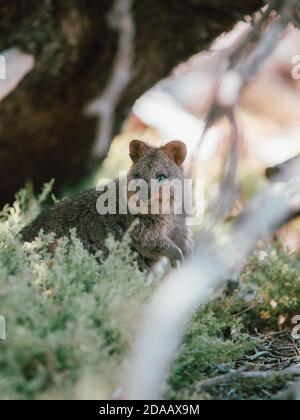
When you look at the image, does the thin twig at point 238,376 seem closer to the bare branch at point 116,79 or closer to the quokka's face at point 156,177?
the quokka's face at point 156,177

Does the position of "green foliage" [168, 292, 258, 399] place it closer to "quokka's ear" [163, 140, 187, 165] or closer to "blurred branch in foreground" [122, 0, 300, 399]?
"blurred branch in foreground" [122, 0, 300, 399]

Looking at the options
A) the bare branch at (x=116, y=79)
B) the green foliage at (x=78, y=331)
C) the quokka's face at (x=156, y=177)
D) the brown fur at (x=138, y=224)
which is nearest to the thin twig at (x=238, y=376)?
the green foliage at (x=78, y=331)

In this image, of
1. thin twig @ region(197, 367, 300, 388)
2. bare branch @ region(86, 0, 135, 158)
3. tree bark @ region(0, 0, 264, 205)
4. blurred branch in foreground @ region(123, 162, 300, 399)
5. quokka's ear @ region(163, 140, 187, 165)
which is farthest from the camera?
bare branch @ region(86, 0, 135, 158)

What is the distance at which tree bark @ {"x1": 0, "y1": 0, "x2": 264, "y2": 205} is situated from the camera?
7652mm

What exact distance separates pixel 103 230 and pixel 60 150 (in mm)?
2888

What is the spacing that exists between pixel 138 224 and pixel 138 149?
2.23ft

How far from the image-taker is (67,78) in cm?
820

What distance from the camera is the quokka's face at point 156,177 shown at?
6227 millimetres

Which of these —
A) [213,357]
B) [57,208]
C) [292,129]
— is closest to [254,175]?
[292,129]

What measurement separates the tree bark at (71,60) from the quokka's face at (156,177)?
1.94m

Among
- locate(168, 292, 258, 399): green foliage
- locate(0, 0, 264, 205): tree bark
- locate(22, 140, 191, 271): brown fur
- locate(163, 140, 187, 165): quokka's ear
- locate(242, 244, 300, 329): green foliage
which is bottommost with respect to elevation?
locate(168, 292, 258, 399): green foliage

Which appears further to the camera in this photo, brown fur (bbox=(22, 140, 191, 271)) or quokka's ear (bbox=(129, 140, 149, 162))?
quokka's ear (bbox=(129, 140, 149, 162))

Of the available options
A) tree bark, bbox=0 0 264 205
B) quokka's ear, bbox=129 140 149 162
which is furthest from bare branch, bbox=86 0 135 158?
quokka's ear, bbox=129 140 149 162

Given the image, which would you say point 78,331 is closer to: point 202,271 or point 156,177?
point 202,271
